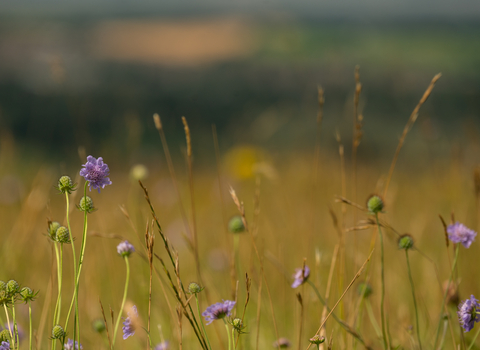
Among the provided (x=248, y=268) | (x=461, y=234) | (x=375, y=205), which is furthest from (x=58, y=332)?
(x=248, y=268)

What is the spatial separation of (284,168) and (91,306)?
3.46 m

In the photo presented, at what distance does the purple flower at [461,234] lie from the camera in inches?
35.9

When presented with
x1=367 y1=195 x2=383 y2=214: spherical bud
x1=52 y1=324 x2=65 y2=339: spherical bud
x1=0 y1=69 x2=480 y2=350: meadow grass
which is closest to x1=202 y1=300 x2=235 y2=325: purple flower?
x1=0 y1=69 x2=480 y2=350: meadow grass

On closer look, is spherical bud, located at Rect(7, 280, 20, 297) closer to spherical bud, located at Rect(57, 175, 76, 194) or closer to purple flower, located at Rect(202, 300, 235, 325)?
spherical bud, located at Rect(57, 175, 76, 194)

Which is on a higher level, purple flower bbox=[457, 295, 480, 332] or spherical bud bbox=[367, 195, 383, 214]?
spherical bud bbox=[367, 195, 383, 214]

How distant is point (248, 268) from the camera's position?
71.2 inches

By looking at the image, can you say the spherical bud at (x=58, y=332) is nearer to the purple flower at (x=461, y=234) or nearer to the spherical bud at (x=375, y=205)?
the spherical bud at (x=375, y=205)

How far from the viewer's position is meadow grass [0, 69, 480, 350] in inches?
31.6

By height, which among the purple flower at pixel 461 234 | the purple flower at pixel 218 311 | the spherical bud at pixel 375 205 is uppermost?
the spherical bud at pixel 375 205

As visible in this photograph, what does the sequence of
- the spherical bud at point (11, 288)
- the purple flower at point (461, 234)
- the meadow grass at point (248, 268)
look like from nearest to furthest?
the spherical bud at point (11, 288) → the meadow grass at point (248, 268) → the purple flower at point (461, 234)

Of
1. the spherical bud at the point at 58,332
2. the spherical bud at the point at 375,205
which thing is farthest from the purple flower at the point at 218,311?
the spherical bud at the point at 375,205

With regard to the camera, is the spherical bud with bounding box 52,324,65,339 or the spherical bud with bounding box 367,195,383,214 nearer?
the spherical bud with bounding box 52,324,65,339

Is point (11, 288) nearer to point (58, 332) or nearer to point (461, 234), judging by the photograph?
point (58, 332)

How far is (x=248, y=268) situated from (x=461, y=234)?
3.33 feet
